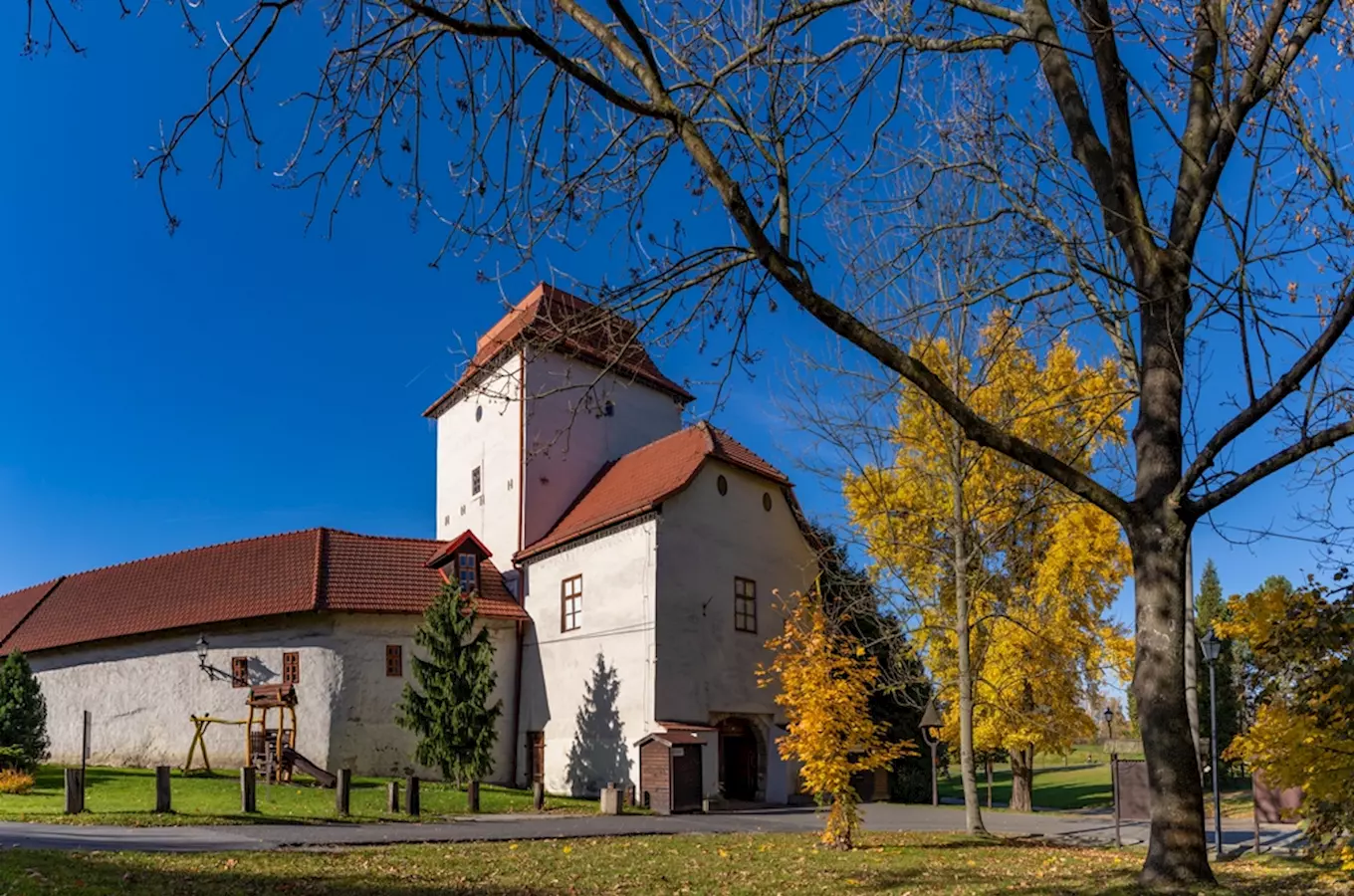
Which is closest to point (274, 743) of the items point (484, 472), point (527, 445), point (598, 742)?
point (598, 742)

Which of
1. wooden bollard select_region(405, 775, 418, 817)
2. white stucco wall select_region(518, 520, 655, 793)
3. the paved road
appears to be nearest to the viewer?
the paved road

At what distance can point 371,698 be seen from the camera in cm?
2794

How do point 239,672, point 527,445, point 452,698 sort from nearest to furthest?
point 452,698 → point 239,672 → point 527,445

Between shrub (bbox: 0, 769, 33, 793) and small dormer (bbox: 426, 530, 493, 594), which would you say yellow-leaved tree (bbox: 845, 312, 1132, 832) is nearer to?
small dormer (bbox: 426, 530, 493, 594)

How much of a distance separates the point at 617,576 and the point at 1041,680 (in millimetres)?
11079

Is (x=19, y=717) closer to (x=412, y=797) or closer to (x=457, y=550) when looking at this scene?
(x=412, y=797)

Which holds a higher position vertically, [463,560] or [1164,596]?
[463,560]

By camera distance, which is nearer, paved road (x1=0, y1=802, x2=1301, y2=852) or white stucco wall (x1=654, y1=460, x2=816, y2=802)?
paved road (x1=0, y1=802, x2=1301, y2=852)

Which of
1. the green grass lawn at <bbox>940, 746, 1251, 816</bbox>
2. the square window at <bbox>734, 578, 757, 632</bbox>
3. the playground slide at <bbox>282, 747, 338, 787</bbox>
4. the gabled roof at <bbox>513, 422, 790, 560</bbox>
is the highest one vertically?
the gabled roof at <bbox>513, 422, 790, 560</bbox>

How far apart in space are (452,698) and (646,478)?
8151 millimetres

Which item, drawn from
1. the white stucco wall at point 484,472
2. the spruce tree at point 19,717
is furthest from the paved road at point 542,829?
the white stucco wall at point 484,472

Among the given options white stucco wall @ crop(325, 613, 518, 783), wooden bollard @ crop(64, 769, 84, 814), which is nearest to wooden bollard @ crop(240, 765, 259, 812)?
wooden bollard @ crop(64, 769, 84, 814)

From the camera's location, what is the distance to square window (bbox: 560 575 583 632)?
1123 inches

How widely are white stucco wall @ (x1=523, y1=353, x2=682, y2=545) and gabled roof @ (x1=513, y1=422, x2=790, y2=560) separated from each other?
0.54m
